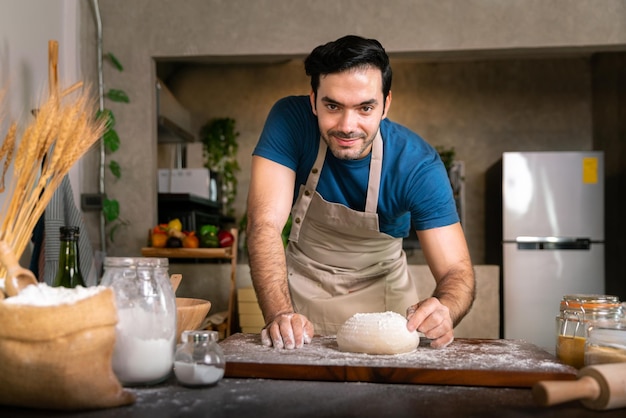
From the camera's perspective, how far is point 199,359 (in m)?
0.85

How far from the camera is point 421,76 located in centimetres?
624

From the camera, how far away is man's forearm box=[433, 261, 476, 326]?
1495 millimetres

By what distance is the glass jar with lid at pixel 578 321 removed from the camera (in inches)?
41.7

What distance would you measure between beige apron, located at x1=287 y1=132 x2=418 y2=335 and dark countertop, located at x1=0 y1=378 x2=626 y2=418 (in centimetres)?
107

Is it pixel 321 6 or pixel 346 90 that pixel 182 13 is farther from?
pixel 346 90

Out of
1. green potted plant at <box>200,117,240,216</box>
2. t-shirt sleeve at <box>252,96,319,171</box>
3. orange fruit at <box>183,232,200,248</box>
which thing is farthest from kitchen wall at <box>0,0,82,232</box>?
green potted plant at <box>200,117,240,216</box>

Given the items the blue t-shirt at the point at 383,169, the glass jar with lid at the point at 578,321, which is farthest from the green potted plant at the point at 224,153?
the glass jar with lid at the point at 578,321

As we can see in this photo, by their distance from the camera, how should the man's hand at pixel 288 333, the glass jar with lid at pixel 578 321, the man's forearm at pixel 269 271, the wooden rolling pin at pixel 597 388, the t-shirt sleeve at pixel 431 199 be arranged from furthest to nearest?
the t-shirt sleeve at pixel 431 199 → the man's forearm at pixel 269 271 → the man's hand at pixel 288 333 → the glass jar with lid at pixel 578 321 → the wooden rolling pin at pixel 597 388

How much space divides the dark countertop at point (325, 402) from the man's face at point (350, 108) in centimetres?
82

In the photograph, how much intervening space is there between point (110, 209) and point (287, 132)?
2.13m

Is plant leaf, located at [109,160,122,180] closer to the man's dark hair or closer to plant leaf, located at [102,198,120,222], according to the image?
plant leaf, located at [102,198,120,222]

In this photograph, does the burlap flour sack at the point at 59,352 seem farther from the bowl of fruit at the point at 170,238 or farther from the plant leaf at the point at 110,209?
the plant leaf at the point at 110,209

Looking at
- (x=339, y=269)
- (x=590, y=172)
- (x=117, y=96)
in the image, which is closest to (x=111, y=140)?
(x=117, y=96)

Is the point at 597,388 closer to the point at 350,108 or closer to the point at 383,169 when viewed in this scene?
the point at 350,108
